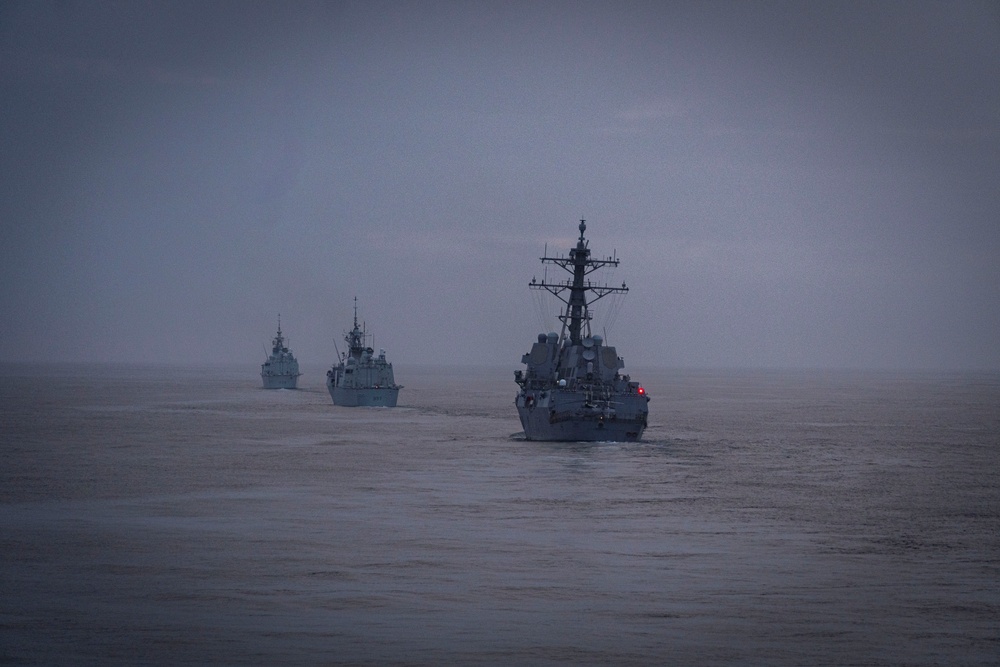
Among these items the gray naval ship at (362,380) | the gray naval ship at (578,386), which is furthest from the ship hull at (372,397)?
the gray naval ship at (578,386)

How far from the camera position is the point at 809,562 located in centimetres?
2728

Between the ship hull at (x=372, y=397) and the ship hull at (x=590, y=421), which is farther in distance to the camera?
the ship hull at (x=372, y=397)

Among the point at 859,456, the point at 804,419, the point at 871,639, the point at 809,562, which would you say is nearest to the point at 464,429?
the point at 859,456

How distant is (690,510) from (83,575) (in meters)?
20.1

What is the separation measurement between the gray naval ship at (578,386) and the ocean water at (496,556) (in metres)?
1.64

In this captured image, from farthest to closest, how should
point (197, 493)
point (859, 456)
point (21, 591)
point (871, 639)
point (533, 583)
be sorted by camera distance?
point (859, 456), point (197, 493), point (533, 583), point (21, 591), point (871, 639)

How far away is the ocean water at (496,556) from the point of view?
1948 centimetres

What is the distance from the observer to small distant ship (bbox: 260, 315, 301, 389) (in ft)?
532

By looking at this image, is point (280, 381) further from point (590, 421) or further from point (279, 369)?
point (590, 421)

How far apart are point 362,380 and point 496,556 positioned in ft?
283

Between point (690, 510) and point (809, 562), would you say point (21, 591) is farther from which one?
point (690, 510)

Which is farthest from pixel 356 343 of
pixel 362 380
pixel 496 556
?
pixel 496 556

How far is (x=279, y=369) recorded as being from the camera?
533 feet

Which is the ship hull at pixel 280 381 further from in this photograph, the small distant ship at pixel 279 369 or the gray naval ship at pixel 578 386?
the gray naval ship at pixel 578 386
